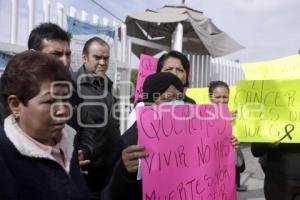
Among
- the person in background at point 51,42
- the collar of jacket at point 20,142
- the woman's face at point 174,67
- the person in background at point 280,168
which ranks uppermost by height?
the person in background at point 51,42

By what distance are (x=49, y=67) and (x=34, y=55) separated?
62 mm

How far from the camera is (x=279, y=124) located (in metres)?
2.84

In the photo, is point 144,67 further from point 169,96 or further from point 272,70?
point 169,96

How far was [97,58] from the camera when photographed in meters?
3.36

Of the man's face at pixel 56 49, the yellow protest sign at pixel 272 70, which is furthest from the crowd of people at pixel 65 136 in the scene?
the yellow protest sign at pixel 272 70

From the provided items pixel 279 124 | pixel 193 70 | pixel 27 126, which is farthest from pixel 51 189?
pixel 193 70

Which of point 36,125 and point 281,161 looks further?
point 281,161

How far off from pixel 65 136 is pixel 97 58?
191 cm

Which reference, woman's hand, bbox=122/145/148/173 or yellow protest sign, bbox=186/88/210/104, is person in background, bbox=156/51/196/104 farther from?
yellow protest sign, bbox=186/88/210/104

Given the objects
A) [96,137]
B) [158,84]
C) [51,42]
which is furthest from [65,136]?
[96,137]

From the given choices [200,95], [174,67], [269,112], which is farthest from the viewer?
[200,95]

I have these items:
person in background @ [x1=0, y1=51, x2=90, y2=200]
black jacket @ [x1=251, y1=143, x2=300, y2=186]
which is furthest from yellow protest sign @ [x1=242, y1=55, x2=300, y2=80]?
person in background @ [x1=0, y1=51, x2=90, y2=200]

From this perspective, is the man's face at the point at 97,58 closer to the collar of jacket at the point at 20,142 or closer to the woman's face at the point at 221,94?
the woman's face at the point at 221,94

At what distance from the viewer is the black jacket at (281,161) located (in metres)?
2.75
